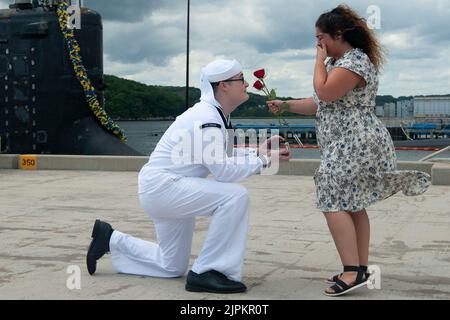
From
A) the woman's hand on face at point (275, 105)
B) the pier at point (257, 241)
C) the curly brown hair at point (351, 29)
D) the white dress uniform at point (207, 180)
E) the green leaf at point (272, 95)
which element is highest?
the curly brown hair at point (351, 29)

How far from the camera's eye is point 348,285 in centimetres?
454

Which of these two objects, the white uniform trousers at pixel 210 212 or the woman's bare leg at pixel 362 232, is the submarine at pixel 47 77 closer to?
the white uniform trousers at pixel 210 212

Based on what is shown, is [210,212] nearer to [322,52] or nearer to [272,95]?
[272,95]

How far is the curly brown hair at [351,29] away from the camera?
15.4 ft

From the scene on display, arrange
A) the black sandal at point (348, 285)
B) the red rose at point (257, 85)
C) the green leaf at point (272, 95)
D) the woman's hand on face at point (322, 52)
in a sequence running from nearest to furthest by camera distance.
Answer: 1. the black sandal at point (348, 285)
2. the woman's hand on face at point (322, 52)
3. the red rose at point (257, 85)
4. the green leaf at point (272, 95)

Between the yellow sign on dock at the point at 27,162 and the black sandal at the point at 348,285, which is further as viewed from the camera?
the yellow sign on dock at the point at 27,162

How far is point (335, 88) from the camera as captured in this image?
4.51m

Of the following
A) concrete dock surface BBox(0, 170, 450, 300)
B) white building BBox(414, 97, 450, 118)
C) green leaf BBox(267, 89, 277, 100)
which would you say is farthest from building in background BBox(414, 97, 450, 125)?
green leaf BBox(267, 89, 277, 100)

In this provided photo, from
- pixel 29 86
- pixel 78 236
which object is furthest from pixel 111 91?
pixel 78 236

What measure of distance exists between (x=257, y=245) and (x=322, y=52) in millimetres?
2217

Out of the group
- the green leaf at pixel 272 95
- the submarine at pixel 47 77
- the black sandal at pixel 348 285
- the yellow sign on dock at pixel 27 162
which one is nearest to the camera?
the black sandal at pixel 348 285

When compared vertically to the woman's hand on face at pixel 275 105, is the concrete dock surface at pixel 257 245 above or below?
below

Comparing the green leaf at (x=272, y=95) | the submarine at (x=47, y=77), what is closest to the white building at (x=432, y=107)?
the submarine at (x=47, y=77)

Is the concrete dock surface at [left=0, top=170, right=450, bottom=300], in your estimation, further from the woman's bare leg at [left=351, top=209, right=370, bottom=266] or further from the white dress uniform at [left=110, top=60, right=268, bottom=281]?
the white dress uniform at [left=110, top=60, right=268, bottom=281]
